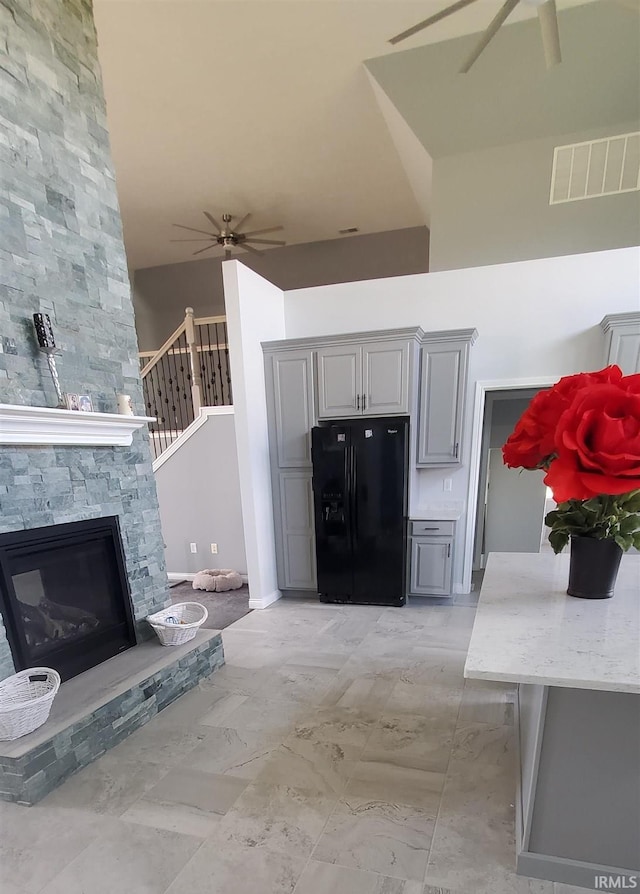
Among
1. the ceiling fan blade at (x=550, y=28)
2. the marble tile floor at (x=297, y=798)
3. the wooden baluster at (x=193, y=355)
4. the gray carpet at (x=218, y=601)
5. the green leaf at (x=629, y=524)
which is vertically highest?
the ceiling fan blade at (x=550, y=28)

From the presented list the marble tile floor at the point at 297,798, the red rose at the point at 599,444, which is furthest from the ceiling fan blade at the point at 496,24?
the marble tile floor at the point at 297,798

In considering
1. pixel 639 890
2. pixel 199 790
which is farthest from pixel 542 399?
pixel 199 790

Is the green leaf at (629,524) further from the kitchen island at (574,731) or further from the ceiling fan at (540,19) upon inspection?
the ceiling fan at (540,19)

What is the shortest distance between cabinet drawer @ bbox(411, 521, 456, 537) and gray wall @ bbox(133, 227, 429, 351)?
4.77m

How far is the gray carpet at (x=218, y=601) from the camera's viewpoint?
3721 millimetres

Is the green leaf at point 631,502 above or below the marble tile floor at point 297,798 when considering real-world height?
above

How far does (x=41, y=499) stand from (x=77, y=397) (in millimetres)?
554

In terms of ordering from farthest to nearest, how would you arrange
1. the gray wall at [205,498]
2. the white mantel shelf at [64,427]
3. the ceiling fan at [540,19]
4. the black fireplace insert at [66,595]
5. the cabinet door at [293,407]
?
the gray wall at [205,498] → the cabinet door at [293,407] → the ceiling fan at [540,19] → the black fireplace insert at [66,595] → the white mantel shelf at [64,427]

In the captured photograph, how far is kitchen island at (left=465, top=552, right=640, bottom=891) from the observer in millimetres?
980

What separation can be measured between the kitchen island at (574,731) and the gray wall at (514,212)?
3.97 m

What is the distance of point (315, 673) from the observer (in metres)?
2.75

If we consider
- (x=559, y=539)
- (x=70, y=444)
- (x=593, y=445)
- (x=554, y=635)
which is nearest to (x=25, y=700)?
(x=70, y=444)

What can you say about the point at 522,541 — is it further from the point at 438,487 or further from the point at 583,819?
the point at 583,819

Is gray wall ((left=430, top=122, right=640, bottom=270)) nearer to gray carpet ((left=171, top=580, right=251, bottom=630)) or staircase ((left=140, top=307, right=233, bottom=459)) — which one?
staircase ((left=140, top=307, right=233, bottom=459))
